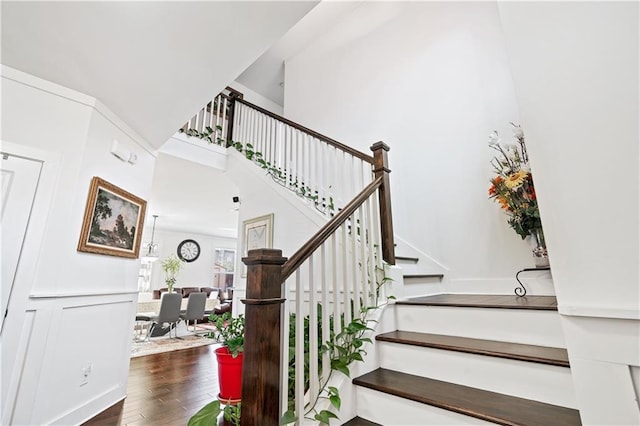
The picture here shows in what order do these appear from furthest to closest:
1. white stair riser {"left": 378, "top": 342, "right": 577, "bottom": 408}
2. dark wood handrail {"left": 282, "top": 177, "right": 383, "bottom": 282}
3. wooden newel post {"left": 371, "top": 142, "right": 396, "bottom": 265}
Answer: wooden newel post {"left": 371, "top": 142, "right": 396, "bottom": 265} < dark wood handrail {"left": 282, "top": 177, "right": 383, "bottom": 282} < white stair riser {"left": 378, "top": 342, "right": 577, "bottom": 408}

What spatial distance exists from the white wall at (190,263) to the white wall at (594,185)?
31.2 feet

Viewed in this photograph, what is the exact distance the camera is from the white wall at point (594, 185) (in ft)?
2.20

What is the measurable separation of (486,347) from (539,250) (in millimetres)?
1242

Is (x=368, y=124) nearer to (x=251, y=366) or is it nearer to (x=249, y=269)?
(x=249, y=269)

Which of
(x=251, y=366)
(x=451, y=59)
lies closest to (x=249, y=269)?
(x=251, y=366)

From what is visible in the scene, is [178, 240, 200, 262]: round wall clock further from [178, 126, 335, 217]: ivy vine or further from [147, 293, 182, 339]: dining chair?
[178, 126, 335, 217]: ivy vine

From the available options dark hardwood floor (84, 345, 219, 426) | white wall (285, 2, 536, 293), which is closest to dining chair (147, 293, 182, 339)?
dark hardwood floor (84, 345, 219, 426)

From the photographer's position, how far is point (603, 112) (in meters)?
0.72

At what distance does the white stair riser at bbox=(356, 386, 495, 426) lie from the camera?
1.15 meters

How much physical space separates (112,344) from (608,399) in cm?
301

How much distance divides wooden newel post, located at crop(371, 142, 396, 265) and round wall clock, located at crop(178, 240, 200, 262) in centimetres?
866

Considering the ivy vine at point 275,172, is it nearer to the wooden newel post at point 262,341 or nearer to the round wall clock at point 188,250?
the wooden newel post at point 262,341

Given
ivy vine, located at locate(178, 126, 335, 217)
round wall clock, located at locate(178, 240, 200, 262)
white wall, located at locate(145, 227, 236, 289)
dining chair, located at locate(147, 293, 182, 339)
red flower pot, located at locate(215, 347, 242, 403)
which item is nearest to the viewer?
red flower pot, located at locate(215, 347, 242, 403)

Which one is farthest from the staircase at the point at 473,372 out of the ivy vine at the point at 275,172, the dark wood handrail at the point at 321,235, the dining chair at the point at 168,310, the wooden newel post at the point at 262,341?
the dining chair at the point at 168,310
